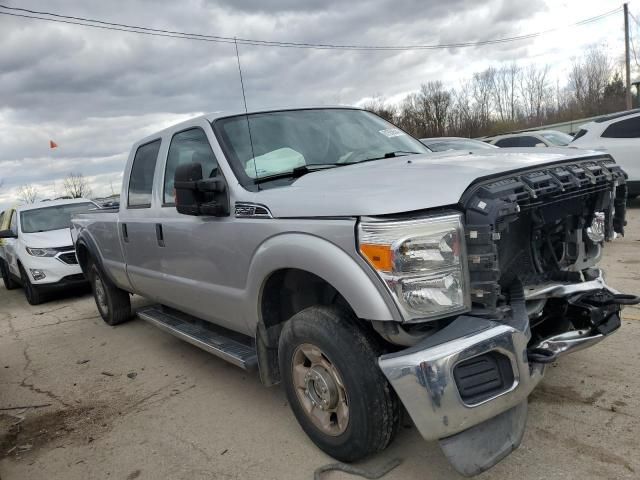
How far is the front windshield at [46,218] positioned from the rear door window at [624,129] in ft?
31.3

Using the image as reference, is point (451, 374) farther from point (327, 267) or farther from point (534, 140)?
point (534, 140)

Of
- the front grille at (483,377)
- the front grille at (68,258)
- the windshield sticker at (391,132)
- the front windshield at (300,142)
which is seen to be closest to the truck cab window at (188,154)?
the front windshield at (300,142)

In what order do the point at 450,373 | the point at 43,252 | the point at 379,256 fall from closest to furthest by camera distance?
the point at 450,373 → the point at 379,256 → the point at 43,252

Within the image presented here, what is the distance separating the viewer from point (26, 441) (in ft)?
12.0

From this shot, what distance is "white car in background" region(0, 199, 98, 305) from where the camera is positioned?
8.45m

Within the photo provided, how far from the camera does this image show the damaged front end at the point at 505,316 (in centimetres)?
216

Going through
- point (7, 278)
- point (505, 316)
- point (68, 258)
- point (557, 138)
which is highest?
point (557, 138)

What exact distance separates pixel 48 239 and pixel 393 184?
8084mm

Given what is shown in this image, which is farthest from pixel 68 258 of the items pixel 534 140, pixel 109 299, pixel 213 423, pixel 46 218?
pixel 534 140

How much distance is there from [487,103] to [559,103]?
672 centimetres

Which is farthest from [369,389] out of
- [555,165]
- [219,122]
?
[219,122]

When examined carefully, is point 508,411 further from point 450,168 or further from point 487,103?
point 487,103

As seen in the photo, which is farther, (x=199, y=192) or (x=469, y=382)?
(x=199, y=192)

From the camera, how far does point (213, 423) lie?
3.51 meters
